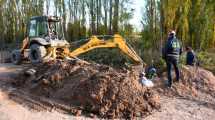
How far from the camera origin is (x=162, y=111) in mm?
12258

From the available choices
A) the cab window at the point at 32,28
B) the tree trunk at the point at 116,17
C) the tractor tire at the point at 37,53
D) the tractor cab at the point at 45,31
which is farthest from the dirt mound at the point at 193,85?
the tree trunk at the point at 116,17

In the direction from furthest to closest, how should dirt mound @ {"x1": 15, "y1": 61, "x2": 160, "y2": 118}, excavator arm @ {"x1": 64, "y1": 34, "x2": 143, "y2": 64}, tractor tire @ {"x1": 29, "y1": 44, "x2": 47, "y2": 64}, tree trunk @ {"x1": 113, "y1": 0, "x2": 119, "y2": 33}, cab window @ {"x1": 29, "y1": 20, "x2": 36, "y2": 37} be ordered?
1. tree trunk @ {"x1": 113, "y1": 0, "x2": 119, "y2": 33}
2. cab window @ {"x1": 29, "y1": 20, "x2": 36, "y2": 37}
3. tractor tire @ {"x1": 29, "y1": 44, "x2": 47, "y2": 64}
4. excavator arm @ {"x1": 64, "y1": 34, "x2": 143, "y2": 64}
5. dirt mound @ {"x1": 15, "y1": 61, "x2": 160, "y2": 118}

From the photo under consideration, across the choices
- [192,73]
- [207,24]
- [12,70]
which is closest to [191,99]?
[192,73]

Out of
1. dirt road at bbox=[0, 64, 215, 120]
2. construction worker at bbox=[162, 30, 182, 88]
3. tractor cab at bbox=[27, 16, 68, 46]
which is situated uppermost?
tractor cab at bbox=[27, 16, 68, 46]

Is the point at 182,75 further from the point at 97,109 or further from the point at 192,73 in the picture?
the point at 97,109

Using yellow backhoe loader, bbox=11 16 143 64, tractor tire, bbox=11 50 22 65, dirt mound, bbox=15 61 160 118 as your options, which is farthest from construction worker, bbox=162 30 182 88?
tractor tire, bbox=11 50 22 65

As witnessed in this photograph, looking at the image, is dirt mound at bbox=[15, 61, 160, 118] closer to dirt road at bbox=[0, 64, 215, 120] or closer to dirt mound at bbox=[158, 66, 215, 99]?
dirt road at bbox=[0, 64, 215, 120]

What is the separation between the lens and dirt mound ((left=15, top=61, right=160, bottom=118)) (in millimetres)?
11695

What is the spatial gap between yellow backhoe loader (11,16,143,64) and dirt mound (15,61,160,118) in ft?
12.1

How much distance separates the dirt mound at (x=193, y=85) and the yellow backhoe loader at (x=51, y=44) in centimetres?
211

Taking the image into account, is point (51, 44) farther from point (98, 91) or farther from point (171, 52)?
point (98, 91)

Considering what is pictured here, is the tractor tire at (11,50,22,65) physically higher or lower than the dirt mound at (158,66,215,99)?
higher

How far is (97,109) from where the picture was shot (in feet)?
38.1

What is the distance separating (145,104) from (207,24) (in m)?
12.8
